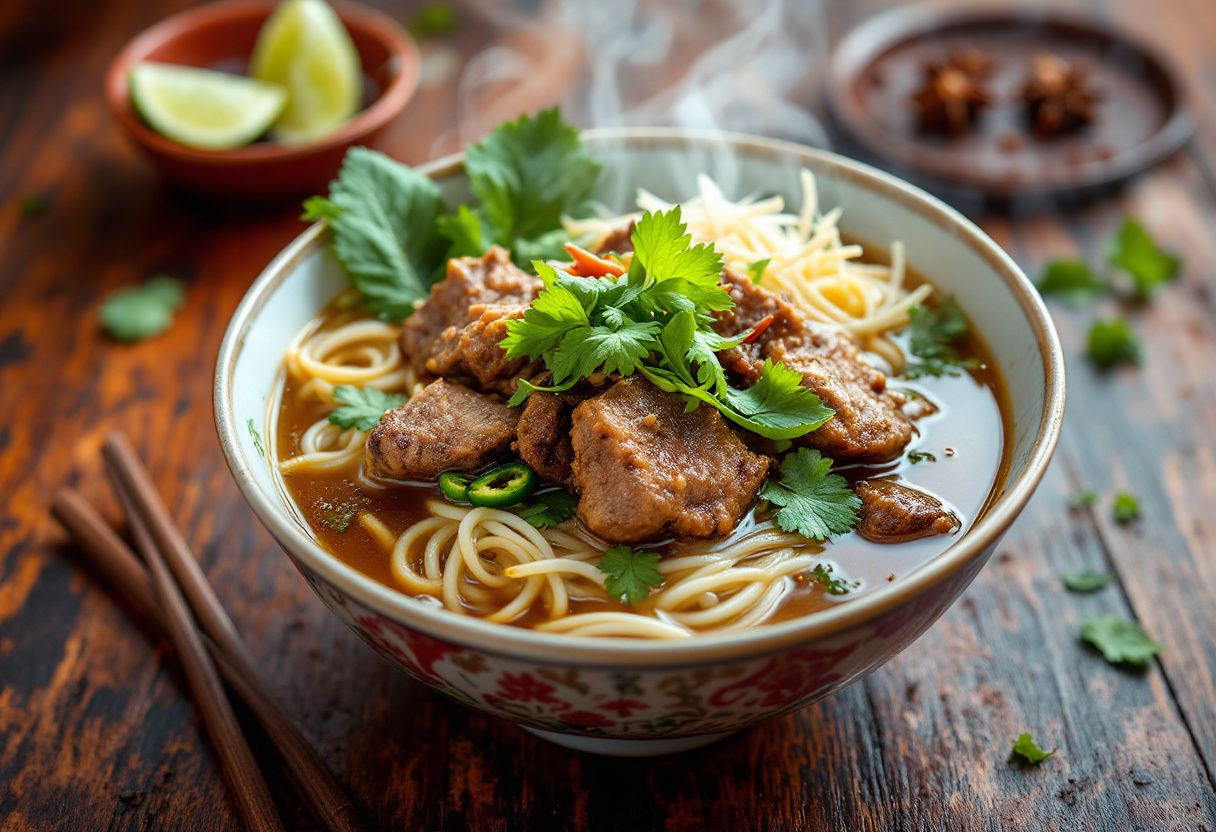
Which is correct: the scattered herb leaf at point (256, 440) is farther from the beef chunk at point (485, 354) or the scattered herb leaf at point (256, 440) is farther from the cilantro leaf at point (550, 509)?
the cilantro leaf at point (550, 509)

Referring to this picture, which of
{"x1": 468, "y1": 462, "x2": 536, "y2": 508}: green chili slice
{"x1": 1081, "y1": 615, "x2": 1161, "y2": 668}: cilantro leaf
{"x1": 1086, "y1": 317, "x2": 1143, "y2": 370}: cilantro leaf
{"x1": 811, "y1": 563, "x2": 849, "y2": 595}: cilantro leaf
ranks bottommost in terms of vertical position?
{"x1": 1081, "y1": 615, "x2": 1161, "y2": 668}: cilantro leaf

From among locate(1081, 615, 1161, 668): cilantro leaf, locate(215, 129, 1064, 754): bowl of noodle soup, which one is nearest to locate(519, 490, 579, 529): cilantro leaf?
locate(215, 129, 1064, 754): bowl of noodle soup

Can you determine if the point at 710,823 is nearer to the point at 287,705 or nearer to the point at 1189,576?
the point at 287,705

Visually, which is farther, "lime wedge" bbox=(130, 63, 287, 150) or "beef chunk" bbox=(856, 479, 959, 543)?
"lime wedge" bbox=(130, 63, 287, 150)

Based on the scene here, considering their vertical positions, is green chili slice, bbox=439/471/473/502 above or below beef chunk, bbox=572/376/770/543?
below

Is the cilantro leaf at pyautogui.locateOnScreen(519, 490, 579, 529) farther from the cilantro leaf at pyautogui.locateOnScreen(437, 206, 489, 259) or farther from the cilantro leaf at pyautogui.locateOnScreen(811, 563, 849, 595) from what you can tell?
the cilantro leaf at pyautogui.locateOnScreen(437, 206, 489, 259)

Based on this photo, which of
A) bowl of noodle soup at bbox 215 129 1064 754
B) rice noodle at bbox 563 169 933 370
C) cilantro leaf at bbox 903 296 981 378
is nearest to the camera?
bowl of noodle soup at bbox 215 129 1064 754

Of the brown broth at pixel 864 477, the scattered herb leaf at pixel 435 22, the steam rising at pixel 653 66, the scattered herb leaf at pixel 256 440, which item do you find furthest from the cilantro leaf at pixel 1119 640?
the scattered herb leaf at pixel 435 22
